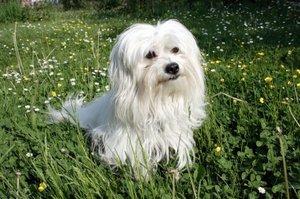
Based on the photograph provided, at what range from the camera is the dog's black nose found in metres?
3.44

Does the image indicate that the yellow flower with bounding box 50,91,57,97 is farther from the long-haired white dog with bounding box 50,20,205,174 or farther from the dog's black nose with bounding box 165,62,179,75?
the dog's black nose with bounding box 165,62,179,75

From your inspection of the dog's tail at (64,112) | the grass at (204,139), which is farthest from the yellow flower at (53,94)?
the dog's tail at (64,112)

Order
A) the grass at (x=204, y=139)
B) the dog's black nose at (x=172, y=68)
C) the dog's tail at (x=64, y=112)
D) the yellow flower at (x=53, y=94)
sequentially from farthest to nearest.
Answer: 1. the yellow flower at (x=53, y=94)
2. the dog's tail at (x=64, y=112)
3. the dog's black nose at (x=172, y=68)
4. the grass at (x=204, y=139)

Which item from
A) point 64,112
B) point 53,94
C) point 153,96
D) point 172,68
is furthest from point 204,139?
point 53,94

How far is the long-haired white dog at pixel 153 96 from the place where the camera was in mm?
3506

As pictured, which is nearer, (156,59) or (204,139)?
(156,59)

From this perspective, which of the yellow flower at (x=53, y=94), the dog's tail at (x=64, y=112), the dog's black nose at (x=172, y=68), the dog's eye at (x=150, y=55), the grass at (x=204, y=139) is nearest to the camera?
the grass at (x=204, y=139)

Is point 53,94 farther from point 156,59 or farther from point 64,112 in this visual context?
point 156,59

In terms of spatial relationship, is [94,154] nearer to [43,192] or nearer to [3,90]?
[43,192]

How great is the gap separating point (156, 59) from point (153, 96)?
268 mm

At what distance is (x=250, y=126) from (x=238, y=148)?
29cm

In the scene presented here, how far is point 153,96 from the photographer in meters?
3.59

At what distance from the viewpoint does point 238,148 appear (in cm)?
374

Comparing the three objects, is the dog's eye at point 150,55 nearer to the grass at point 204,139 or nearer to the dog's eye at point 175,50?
the dog's eye at point 175,50
